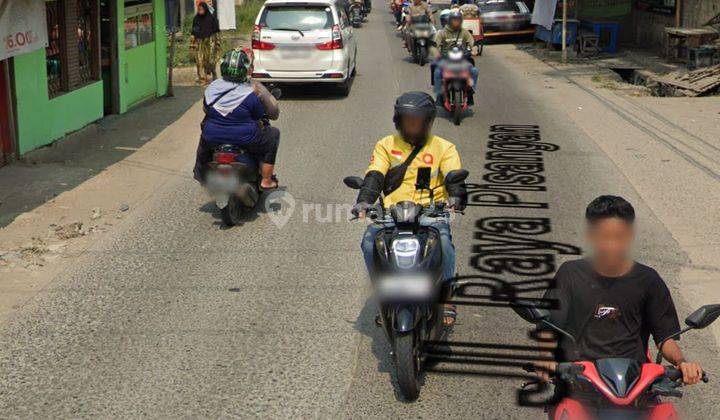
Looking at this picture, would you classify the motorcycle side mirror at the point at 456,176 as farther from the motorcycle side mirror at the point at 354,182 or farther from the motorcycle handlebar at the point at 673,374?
the motorcycle handlebar at the point at 673,374

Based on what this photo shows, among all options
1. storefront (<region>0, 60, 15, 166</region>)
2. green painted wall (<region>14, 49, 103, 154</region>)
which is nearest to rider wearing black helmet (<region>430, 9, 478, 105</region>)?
green painted wall (<region>14, 49, 103, 154</region>)

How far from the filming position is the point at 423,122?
251 inches

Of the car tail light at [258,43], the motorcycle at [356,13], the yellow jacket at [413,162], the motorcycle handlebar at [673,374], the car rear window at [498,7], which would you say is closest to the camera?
the motorcycle handlebar at [673,374]

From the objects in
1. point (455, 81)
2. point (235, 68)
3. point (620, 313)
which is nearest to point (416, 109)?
point (620, 313)

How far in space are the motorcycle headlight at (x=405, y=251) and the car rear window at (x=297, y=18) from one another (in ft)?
42.2

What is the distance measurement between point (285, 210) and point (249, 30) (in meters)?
23.3

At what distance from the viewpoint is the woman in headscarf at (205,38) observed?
796 inches

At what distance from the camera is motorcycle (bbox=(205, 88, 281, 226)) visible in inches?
379

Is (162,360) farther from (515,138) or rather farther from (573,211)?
(515,138)

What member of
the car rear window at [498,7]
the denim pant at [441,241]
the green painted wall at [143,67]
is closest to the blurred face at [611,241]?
the denim pant at [441,241]

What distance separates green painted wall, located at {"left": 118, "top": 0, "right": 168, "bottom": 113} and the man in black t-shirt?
13576mm

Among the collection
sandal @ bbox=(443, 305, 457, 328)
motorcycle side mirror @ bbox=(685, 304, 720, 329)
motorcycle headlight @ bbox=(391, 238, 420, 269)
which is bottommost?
sandal @ bbox=(443, 305, 457, 328)

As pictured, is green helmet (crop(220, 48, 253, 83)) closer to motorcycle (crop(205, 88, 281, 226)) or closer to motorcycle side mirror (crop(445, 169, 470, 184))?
motorcycle (crop(205, 88, 281, 226))

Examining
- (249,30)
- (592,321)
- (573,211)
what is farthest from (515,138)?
(249,30)
